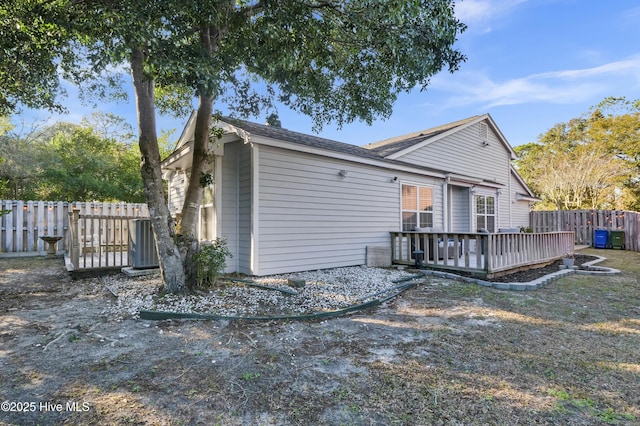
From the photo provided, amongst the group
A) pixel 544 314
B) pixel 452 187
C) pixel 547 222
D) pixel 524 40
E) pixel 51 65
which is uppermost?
pixel 524 40

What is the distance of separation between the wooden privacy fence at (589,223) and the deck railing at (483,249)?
7.43 metres

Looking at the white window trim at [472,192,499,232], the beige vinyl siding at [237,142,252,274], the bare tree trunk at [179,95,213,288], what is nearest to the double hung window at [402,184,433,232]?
the white window trim at [472,192,499,232]

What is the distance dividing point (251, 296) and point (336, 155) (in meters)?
4.33

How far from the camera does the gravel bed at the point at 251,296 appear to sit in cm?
460

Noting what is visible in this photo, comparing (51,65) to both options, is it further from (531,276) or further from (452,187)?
(452,187)

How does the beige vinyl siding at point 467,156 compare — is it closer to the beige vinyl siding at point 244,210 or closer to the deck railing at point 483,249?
the deck railing at point 483,249

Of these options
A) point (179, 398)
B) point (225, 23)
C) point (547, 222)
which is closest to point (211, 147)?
point (225, 23)

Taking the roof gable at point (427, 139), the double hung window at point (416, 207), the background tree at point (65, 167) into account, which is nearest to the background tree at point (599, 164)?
the roof gable at point (427, 139)

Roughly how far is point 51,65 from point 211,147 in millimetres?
3323

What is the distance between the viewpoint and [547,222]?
1791cm

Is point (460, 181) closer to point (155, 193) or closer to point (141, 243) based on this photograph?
point (155, 193)

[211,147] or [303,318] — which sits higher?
[211,147]

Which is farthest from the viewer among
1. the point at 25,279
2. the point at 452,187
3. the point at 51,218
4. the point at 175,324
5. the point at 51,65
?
the point at 452,187

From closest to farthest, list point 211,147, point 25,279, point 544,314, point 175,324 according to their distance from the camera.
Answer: point 175,324 → point 544,314 → point 25,279 → point 211,147
